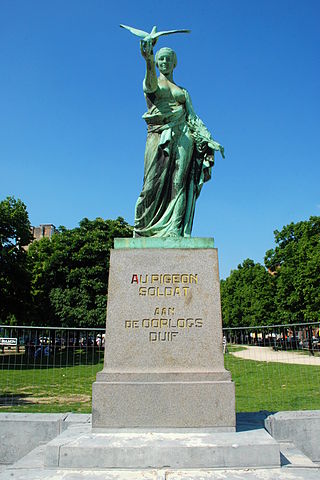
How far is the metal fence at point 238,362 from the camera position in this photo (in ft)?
32.6

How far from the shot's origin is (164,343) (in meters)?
5.68

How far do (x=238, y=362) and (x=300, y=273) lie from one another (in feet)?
81.4

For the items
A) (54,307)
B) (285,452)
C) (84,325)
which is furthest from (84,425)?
(54,307)

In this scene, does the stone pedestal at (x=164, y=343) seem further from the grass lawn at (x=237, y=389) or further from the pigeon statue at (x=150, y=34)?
the grass lawn at (x=237, y=389)

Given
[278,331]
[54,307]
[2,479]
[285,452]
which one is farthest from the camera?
[54,307]

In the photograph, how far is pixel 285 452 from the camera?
5293 millimetres

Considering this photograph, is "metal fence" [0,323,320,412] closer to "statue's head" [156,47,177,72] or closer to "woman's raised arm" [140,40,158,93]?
"woman's raised arm" [140,40,158,93]

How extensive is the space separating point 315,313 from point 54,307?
21.0 m

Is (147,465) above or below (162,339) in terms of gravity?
below

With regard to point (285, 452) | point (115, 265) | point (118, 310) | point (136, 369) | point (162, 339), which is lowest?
point (285, 452)

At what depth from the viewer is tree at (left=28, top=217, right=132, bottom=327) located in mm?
33188

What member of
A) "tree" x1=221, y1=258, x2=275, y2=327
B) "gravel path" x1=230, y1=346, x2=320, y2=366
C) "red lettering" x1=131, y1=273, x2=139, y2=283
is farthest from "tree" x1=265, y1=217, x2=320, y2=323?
"red lettering" x1=131, y1=273, x2=139, y2=283

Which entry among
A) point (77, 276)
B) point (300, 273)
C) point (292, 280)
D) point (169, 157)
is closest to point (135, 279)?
point (169, 157)

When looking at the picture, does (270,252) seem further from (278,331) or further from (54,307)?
(278,331)
